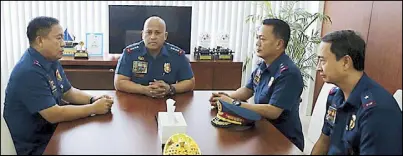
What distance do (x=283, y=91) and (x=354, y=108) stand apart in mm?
444

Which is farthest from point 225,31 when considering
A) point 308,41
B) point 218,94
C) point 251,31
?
point 218,94

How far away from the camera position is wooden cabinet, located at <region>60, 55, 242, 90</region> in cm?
348

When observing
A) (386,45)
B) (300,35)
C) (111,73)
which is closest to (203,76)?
(111,73)

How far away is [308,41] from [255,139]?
221 cm

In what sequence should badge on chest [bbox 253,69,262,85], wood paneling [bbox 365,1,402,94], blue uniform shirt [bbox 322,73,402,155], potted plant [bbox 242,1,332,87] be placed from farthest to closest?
1. potted plant [bbox 242,1,332,87]
2. wood paneling [bbox 365,1,402,94]
3. badge on chest [bbox 253,69,262,85]
4. blue uniform shirt [bbox 322,73,402,155]

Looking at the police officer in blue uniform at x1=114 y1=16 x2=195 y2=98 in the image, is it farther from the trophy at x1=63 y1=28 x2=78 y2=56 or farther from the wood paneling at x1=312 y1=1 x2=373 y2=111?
the wood paneling at x1=312 y1=1 x2=373 y2=111

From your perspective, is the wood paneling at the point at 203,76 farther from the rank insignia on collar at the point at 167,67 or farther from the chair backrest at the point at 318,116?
the chair backrest at the point at 318,116

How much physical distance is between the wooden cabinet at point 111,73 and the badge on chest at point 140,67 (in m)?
1.07

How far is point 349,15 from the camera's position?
3631 millimetres

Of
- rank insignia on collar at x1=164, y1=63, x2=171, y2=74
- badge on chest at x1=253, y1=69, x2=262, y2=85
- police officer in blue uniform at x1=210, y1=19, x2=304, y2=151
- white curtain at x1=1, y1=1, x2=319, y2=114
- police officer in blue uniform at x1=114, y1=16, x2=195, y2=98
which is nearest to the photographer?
police officer in blue uniform at x1=210, y1=19, x2=304, y2=151

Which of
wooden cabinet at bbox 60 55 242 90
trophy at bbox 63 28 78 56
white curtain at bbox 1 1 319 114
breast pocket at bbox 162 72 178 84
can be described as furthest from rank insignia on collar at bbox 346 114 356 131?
trophy at bbox 63 28 78 56

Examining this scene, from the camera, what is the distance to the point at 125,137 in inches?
64.1

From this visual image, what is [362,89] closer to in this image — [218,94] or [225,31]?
[218,94]

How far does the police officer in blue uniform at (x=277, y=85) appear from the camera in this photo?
6.54 feet
